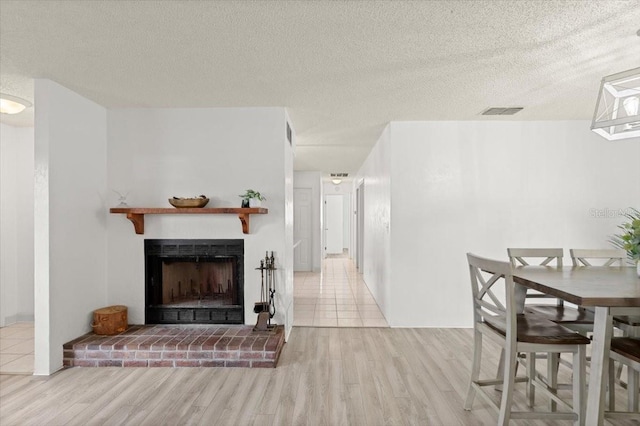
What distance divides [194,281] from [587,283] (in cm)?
346

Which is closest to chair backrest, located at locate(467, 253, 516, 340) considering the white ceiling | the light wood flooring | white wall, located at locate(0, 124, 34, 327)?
the light wood flooring

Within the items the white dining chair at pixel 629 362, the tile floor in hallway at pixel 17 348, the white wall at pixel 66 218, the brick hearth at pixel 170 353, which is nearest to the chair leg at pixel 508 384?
the white dining chair at pixel 629 362

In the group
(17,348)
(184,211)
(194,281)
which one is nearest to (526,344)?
(184,211)

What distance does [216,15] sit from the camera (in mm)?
2035

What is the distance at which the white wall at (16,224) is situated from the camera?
437cm

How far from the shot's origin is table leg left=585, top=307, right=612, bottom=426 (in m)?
1.73

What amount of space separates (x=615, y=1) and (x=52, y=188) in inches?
163

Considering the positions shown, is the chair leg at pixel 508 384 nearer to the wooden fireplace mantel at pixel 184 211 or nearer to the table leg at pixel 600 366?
the table leg at pixel 600 366

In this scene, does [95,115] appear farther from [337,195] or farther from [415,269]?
[337,195]

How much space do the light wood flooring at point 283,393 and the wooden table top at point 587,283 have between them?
3.02 ft

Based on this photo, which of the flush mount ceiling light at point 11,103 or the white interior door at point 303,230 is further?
the white interior door at point 303,230

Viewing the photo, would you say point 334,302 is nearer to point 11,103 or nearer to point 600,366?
point 600,366

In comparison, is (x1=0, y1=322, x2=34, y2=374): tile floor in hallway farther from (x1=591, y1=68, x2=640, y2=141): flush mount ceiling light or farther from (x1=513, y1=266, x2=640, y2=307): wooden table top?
(x1=591, y1=68, x2=640, y2=141): flush mount ceiling light

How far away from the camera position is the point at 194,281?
3.83 m
